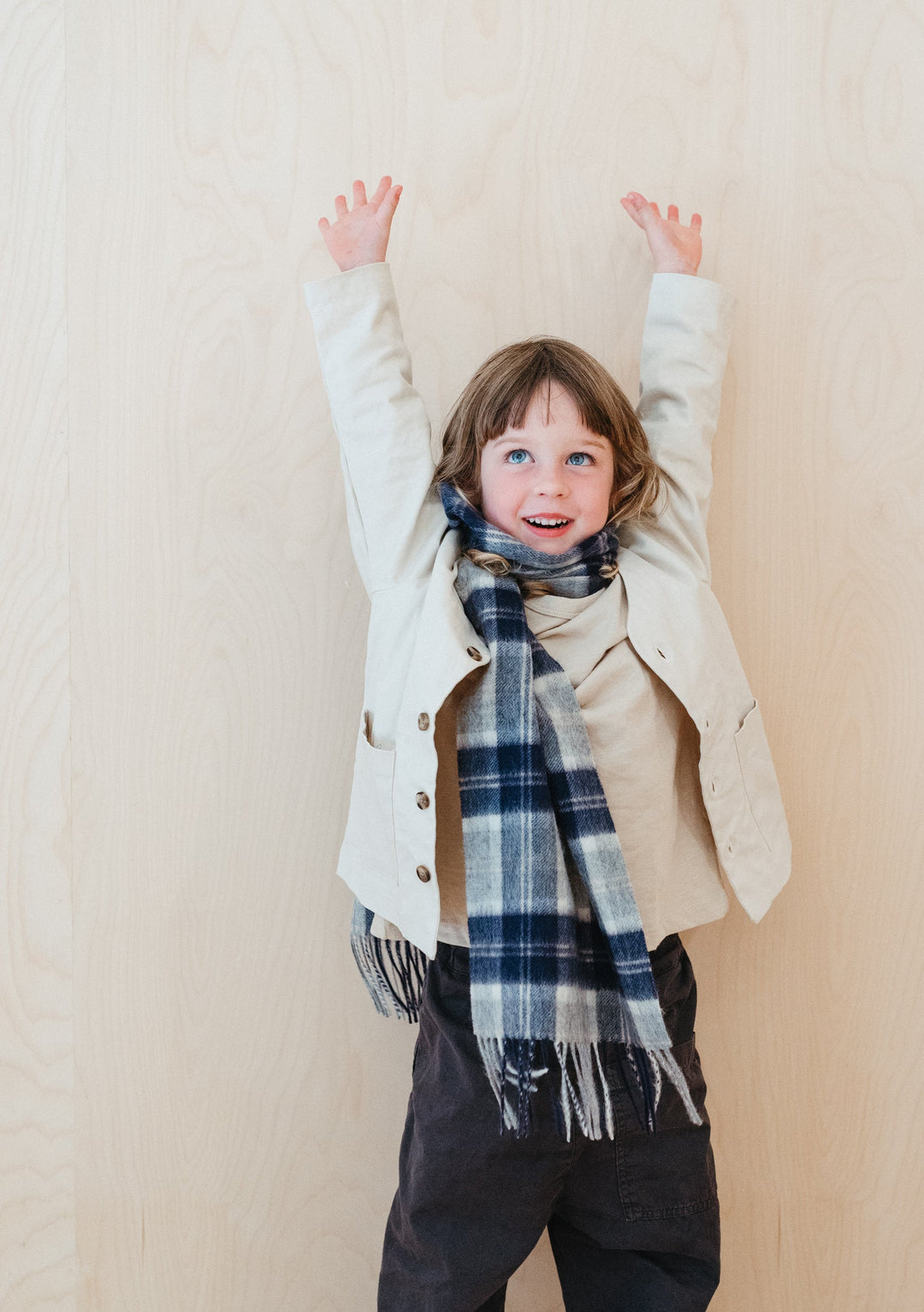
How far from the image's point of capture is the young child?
30.9 inches

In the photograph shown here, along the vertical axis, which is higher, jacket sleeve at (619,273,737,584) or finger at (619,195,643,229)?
finger at (619,195,643,229)

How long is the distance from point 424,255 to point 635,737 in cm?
56

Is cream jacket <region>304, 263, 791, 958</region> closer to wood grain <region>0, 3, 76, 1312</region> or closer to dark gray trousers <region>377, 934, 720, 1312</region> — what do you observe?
dark gray trousers <region>377, 934, 720, 1312</region>

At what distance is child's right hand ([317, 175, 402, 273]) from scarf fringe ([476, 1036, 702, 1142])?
0.70m

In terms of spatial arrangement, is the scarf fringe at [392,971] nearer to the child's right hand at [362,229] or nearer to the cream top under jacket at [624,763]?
the cream top under jacket at [624,763]

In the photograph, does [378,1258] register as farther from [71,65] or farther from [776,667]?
[71,65]

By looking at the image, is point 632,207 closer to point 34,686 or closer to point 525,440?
point 525,440

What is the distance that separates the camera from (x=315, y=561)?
39.9 inches

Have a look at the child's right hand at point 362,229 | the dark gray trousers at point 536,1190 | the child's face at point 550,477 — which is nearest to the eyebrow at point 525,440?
the child's face at point 550,477

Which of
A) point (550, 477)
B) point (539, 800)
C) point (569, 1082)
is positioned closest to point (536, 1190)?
point (569, 1082)

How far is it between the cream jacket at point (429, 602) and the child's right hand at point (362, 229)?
29 millimetres

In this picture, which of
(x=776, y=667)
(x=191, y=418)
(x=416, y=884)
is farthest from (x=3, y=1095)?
(x=776, y=667)

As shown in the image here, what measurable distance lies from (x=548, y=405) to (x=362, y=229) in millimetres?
255

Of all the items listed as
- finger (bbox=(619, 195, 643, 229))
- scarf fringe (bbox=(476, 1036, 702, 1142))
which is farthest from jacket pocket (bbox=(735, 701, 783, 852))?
finger (bbox=(619, 195, 643, 229))
